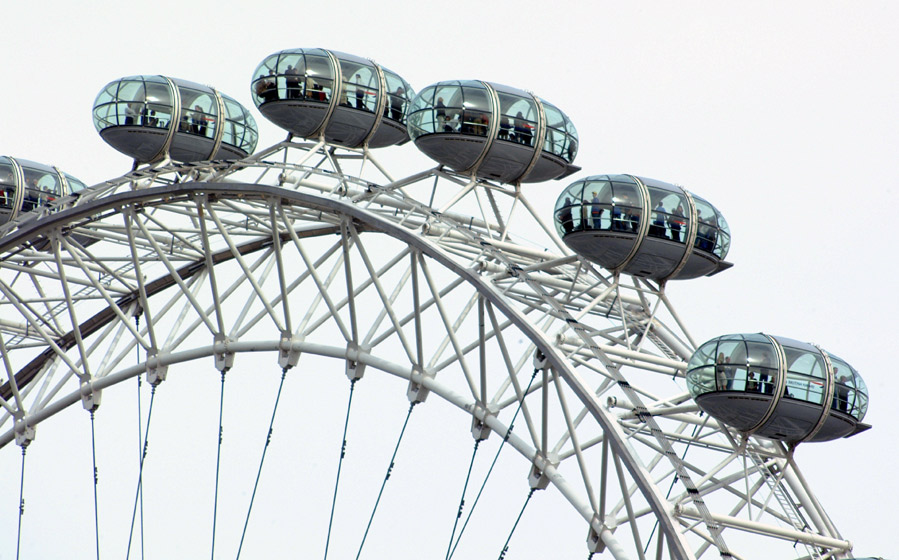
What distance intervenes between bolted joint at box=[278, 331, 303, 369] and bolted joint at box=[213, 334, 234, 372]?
75.6 inches

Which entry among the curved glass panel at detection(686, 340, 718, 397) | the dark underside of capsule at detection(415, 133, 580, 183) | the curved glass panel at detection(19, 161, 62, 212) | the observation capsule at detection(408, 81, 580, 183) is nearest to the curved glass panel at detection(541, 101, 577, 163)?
the observation capsule at detection(408, 81, 580, 183)

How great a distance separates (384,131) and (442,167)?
3.90m

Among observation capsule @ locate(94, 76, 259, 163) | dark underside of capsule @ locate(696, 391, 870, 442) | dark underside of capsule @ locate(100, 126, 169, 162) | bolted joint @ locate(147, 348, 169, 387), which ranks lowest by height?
dark underside of capsule @ locate(696, 391, 870, 442)

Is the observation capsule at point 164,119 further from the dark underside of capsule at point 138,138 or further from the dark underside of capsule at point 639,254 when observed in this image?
the dark underside of capsule at point 639,254

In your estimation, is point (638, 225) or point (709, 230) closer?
point (638, 225)

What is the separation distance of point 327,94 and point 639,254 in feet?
34.9

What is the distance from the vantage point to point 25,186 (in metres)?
52.2

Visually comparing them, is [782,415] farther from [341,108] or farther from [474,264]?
[341,108]

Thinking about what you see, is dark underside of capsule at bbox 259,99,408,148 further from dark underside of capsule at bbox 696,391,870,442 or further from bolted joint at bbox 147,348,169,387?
dark underside of capsule at bbox 696,391,870,442

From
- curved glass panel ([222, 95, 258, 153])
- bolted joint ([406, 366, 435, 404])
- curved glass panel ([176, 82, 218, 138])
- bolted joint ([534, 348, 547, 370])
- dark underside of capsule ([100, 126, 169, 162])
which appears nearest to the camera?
bolted joint ([534, 348, 547, 370])

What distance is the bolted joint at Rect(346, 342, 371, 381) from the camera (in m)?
42.6

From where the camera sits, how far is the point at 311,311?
148ft

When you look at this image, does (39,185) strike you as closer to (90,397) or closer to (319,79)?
(90,397)

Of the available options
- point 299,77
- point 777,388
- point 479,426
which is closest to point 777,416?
point 777,388
